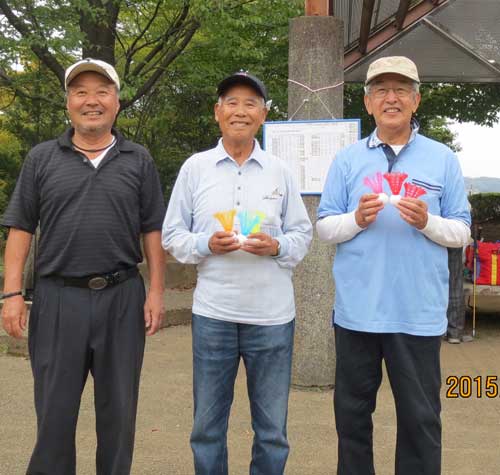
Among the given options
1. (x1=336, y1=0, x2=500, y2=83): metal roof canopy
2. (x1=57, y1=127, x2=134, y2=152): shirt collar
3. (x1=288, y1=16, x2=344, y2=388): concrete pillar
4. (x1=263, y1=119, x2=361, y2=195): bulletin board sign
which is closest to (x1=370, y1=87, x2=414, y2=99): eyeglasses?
(x1=57, y1=127, x2=134, y2=152): shirt collar

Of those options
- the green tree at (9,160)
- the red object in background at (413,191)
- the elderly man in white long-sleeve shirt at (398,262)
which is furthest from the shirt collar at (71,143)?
the green tree at (9,160)

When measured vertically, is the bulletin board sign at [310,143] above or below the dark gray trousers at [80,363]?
above

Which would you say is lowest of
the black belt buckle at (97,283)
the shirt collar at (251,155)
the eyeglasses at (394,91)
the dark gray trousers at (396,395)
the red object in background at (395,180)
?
the dark gray trousers at (396,395)

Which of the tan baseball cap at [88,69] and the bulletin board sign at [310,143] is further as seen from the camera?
the bulletin board sign at [310,143]

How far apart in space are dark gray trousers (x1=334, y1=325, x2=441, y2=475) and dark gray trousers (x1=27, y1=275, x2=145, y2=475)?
3.40 feet

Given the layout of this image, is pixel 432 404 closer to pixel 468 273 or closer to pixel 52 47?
pixel 468 273

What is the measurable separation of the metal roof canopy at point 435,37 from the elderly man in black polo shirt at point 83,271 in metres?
4.83

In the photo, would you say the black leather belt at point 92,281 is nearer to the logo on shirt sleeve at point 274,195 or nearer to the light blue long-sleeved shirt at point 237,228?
the light blue long-sleeved shirt at point 237,228

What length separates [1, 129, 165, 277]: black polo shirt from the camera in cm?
329

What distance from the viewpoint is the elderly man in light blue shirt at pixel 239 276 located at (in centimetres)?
330

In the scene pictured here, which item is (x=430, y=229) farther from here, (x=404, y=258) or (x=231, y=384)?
(x=231, y=384)

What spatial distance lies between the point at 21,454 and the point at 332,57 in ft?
12.6

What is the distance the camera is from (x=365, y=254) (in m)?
3.26

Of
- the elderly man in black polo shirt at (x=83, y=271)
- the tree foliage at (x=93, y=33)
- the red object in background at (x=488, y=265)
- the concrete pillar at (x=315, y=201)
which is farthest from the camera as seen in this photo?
the tree foliage at (x=93, y=33)
